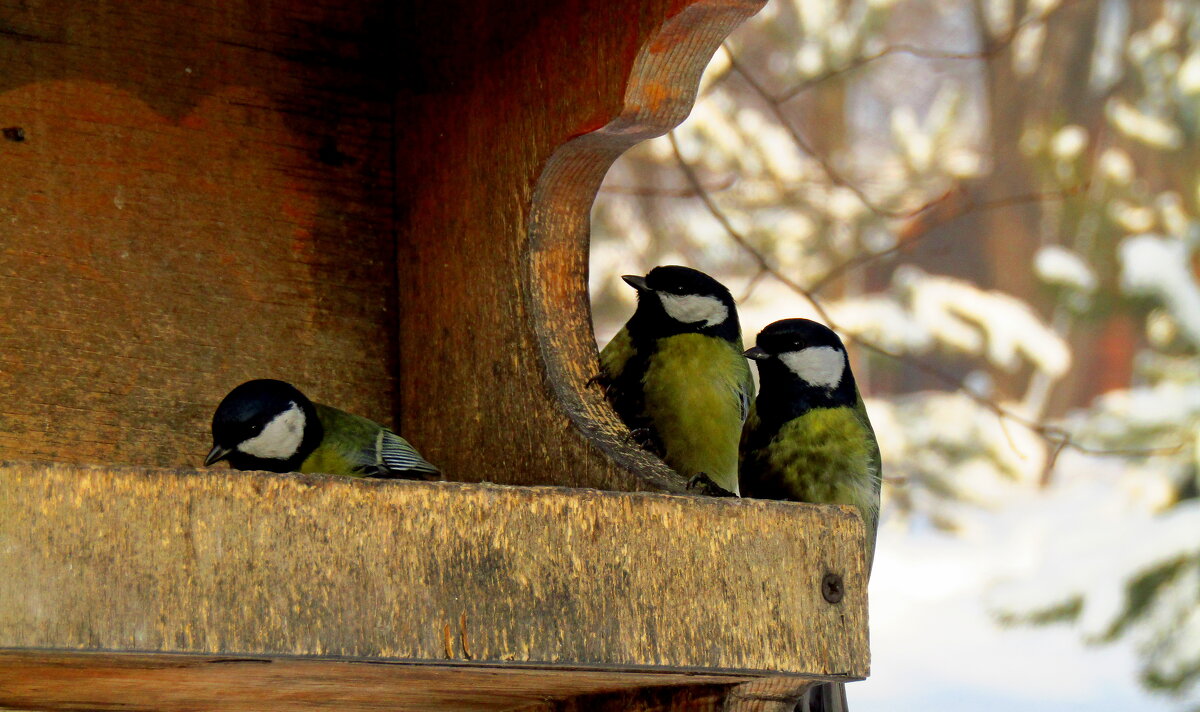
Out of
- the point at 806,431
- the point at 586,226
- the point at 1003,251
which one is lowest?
the point at 806,431

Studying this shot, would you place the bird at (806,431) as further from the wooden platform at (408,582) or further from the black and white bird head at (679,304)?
the wooden platform at (408,582)

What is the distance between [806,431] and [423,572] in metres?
0.97

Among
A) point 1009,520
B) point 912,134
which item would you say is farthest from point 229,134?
point 912,134

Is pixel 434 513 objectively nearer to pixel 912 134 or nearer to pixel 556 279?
pixel 556 279

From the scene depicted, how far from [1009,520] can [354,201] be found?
480 cm

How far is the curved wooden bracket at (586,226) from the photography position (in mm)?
1436

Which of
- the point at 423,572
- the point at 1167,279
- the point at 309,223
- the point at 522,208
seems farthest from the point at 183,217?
the point at 1167,279

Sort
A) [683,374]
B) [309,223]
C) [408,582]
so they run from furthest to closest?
[683,374]
[309,223]
[408,582]

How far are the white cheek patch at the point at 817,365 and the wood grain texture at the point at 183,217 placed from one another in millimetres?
516

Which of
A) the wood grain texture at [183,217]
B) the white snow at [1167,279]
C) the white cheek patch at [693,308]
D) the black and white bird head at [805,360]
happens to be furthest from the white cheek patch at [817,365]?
the white snow at [1167,279]

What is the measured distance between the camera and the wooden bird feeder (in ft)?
3.68

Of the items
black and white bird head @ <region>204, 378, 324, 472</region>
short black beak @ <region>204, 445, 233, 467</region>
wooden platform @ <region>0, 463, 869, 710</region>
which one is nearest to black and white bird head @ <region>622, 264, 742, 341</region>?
black and white bird head @ <region>204, 378, 324, 472</region>

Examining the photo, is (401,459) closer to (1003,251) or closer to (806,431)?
(806,431)

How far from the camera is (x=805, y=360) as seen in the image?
2.08m
